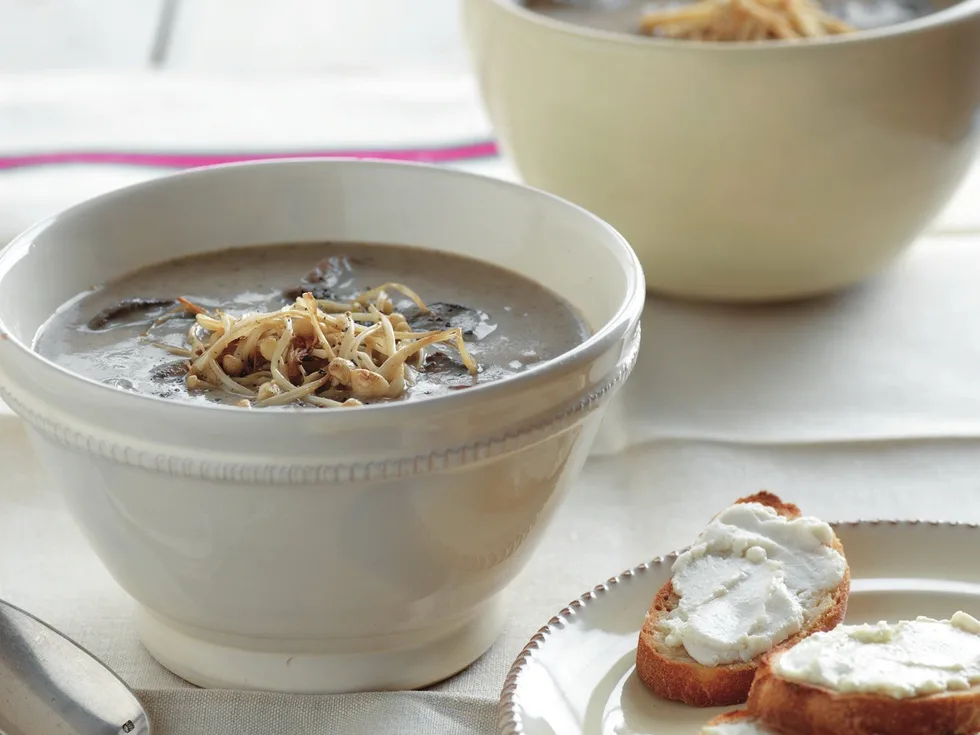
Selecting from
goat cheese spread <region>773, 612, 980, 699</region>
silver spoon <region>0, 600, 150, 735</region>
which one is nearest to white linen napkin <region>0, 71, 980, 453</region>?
goat cheese spread <region>773, 612, 980, 699</region>

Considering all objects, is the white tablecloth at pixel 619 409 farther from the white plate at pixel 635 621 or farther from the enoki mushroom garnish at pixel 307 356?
the enoki mushroom garnish at pixel 307 356

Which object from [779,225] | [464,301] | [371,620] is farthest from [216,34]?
[371,620]

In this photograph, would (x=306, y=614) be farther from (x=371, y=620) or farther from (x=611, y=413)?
(x=611, y=413)

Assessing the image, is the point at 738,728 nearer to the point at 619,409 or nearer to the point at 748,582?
the point at 748,582

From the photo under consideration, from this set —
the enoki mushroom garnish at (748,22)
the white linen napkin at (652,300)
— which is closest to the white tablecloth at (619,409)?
the white linen napkin at (652,300)

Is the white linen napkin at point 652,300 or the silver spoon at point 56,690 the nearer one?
the silver spoon at point 56,690

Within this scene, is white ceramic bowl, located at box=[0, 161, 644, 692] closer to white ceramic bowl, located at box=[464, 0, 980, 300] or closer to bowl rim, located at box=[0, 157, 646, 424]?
bowl rim, located at box=[0, 157, 646, 424]
